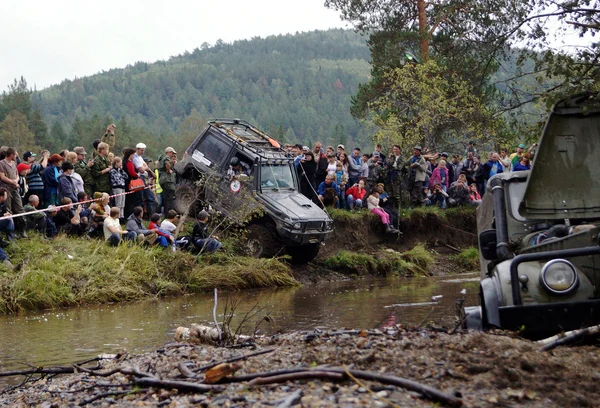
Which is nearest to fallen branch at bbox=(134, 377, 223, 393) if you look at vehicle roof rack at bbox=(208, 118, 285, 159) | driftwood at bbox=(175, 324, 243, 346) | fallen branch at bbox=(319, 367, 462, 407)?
fallen branch at bbox=(319, 367, 462, 407)

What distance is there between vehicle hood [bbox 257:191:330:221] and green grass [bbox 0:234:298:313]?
111cm

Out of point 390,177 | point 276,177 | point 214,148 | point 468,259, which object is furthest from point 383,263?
point 214,148

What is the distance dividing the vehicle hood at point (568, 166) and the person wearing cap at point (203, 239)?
10803mm

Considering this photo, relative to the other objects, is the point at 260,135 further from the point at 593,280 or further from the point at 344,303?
the point at 593,280

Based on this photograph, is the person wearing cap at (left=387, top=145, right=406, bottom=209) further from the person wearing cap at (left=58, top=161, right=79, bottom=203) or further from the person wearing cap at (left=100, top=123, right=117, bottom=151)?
the person wearing cap at (left=58, top=161, right=79, bottom=203)

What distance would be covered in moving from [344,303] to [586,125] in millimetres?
7206

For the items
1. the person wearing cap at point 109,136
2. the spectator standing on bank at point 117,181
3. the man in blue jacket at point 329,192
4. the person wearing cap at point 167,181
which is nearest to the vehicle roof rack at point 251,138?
the person wearing cap at point 167,181

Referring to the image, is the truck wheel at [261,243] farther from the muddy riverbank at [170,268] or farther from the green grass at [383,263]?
the green grass at [383,263]

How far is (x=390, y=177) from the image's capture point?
24281 millimetres

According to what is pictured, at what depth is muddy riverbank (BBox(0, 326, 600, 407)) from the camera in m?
5.44

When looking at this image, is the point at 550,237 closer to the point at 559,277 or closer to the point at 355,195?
the point at 559,277

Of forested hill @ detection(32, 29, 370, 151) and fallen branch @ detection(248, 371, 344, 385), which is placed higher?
forested hill @ detection(32, 29, 370, 151)

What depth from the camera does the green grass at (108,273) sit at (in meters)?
15.9

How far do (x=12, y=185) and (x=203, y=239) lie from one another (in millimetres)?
4356
